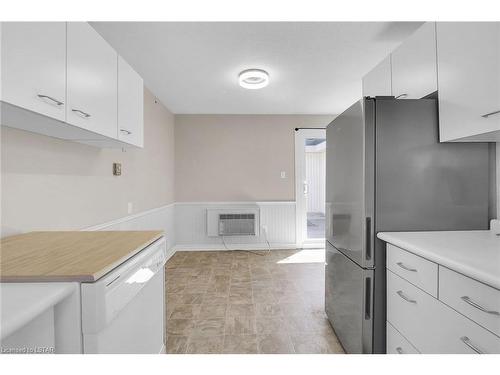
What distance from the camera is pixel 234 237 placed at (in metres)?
4.45

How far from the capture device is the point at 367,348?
146 centimetres

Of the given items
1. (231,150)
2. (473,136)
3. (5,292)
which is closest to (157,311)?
(5,292)

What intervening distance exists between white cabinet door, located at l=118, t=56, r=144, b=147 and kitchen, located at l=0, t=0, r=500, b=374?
2 cm

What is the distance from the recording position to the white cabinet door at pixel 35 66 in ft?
2.86

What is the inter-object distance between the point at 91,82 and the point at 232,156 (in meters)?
3.15

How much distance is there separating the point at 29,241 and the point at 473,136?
7.35 feet

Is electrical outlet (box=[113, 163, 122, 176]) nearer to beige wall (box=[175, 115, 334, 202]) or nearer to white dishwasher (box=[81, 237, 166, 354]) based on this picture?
white dishwasher (box=[81, 237, 166, 354])

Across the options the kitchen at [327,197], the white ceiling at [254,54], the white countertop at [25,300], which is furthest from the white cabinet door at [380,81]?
the white countertop at [25,300]

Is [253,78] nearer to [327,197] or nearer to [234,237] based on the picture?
[327,197]

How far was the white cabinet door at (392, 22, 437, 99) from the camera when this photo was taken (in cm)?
154

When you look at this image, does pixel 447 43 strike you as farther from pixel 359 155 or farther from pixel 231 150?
pixel 231 150

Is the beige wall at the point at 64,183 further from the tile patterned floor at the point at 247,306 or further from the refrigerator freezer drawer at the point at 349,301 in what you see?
the refrigerator freezer drawer at the point at 349,301

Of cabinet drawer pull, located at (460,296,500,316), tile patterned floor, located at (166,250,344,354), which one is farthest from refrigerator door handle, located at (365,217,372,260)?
→ tile patterned floor, located at (166,250,344,354)

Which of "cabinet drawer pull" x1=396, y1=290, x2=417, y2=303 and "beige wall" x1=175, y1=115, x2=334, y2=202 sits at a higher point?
"beige wall" x1=175, y1=115, x2=334, y2=202
